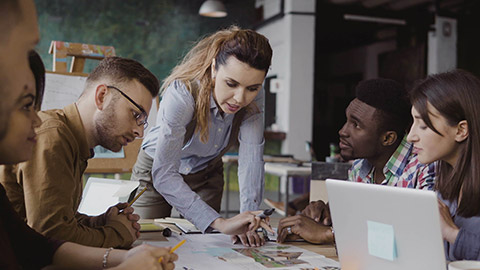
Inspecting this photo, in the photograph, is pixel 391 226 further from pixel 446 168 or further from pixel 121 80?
pixel 121 80

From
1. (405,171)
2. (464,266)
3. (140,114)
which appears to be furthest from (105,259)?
(405,171)

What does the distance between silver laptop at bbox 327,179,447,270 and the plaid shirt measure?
65 cm

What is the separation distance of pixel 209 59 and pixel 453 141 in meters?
0.98

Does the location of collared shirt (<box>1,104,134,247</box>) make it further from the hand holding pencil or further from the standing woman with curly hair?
the standing woman with curly hair

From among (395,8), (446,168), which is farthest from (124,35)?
(446,168)

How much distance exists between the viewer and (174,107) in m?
1.88

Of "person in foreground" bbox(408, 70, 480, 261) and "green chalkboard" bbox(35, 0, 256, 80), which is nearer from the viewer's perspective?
"person in foreground" bbox(408, 70, 480, 261)

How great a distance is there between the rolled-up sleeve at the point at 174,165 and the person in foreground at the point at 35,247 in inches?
24.4

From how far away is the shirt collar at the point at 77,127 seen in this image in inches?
58.9

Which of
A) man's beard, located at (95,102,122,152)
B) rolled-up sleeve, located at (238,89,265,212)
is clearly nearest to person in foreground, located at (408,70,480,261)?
rolled-up sleeve, located at (238,89,265,212)

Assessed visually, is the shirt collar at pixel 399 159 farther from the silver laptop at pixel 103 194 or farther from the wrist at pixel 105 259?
the wrist at pixel 105 259

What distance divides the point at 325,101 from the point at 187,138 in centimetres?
1025

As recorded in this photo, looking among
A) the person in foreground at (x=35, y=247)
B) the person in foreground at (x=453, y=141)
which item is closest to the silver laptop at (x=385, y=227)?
the person in foreground at (x=453, y=141)

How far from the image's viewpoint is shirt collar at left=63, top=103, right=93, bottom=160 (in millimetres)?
1497
